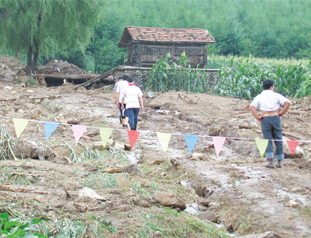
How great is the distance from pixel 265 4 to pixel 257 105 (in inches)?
3004

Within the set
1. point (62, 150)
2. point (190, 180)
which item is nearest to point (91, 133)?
point (62, 150)

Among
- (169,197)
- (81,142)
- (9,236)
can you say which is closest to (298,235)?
(169,197)

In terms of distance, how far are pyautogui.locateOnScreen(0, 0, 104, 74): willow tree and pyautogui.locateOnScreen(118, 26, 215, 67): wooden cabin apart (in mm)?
3679

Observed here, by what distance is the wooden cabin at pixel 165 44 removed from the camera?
79.9ft

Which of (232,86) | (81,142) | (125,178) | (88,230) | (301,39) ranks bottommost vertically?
(301,39)

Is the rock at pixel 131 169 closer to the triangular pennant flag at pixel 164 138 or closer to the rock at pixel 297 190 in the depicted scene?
the triangular pennant flag at pixel 164 138

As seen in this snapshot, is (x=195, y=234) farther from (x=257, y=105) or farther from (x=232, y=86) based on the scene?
(x=232, y=86)

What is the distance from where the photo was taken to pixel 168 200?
4723 millimetres

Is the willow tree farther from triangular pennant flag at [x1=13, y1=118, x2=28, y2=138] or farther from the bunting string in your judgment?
the bunting string

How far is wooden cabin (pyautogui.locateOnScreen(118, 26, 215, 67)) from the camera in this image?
2436 cm

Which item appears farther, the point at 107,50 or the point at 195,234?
the point at 107,50

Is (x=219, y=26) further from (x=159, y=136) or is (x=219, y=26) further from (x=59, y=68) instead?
(x=159, y=136)

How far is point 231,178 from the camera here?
617cm

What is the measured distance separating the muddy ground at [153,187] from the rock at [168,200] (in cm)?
1
